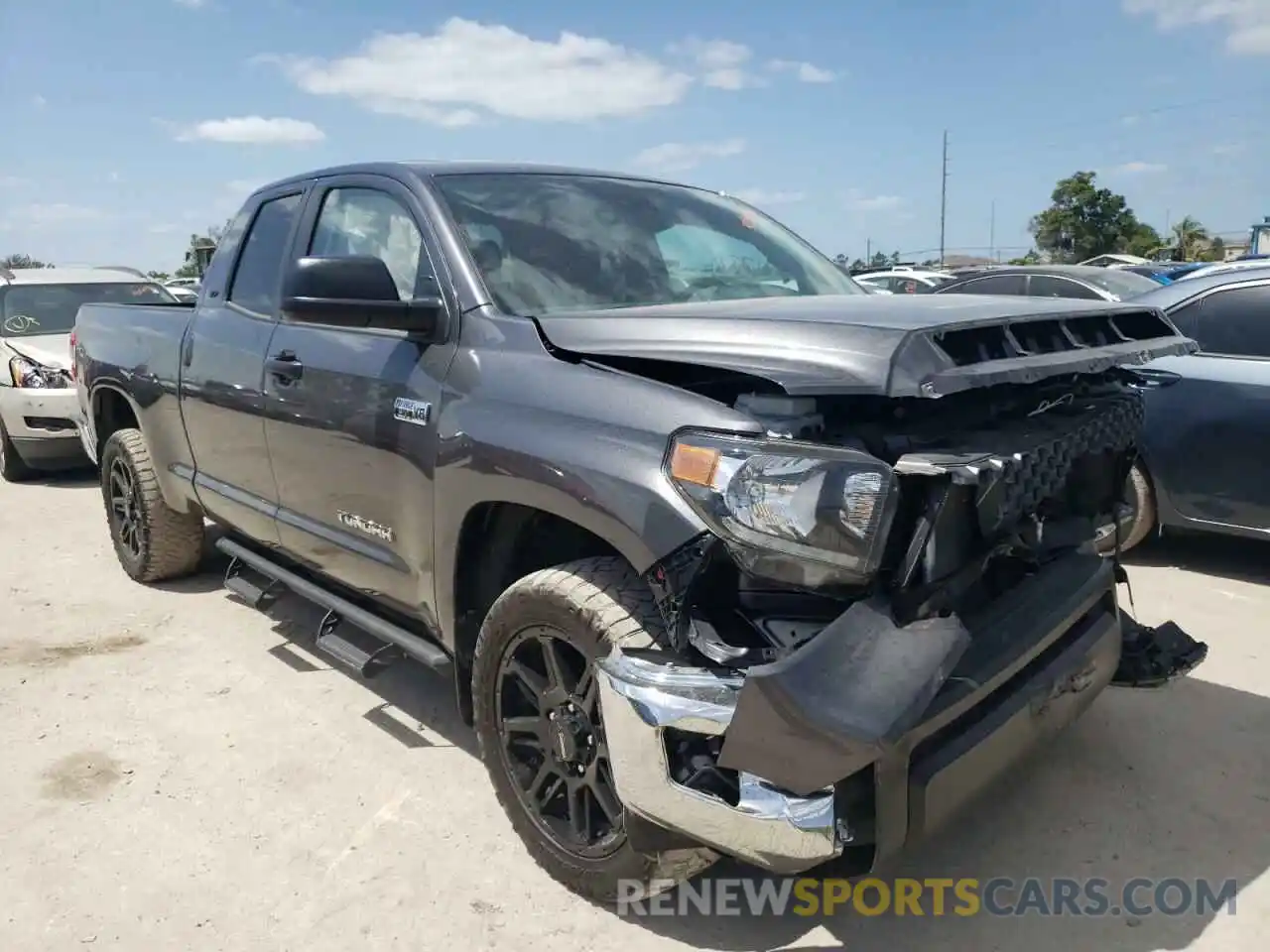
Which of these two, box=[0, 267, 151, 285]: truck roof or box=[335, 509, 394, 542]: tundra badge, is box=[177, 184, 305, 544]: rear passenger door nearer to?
box=[335, 509, 394, 542]: tundra badge

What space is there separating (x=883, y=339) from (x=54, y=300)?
961 centimetres

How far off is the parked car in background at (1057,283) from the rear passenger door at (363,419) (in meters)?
5.26

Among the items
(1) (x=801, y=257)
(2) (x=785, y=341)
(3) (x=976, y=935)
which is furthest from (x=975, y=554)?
(1) (x=801, y=257)

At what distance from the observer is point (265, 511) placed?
158 inches

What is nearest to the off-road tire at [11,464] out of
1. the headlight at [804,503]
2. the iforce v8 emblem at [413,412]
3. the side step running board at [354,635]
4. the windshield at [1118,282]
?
the side step running board at [354,635]

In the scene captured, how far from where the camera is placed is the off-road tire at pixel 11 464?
884cm

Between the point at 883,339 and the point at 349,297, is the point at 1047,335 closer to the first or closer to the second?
the point at 883,339

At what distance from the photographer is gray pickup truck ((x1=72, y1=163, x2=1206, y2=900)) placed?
2023 mm

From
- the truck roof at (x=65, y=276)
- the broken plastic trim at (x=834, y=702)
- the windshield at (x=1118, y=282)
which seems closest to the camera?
the broken plastic trim at (x=834, y=702)

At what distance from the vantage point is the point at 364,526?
3.34 m

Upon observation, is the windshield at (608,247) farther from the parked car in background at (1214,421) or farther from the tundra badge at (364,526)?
the parked car in background at (1214,421)

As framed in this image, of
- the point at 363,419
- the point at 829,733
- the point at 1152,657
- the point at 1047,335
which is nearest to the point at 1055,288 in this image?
the point at 1152,657

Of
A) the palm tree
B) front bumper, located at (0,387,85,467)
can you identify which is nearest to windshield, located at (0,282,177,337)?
front bumper, located at (0,387,85,467)

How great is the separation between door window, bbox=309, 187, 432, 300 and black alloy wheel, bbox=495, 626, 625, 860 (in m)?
1.31
